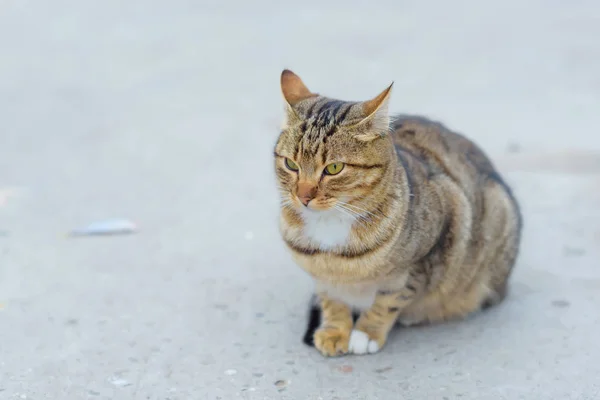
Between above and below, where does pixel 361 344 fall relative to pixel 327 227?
below

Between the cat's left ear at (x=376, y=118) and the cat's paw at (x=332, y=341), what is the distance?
32.0 inches

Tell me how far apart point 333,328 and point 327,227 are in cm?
50

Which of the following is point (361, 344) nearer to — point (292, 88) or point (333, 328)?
point (333, 328)

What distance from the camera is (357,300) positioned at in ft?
11.1

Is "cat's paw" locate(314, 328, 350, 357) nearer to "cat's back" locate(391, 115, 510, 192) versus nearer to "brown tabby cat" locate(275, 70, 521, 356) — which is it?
"brown tabby cat" locate(275, 70, 521, 356)

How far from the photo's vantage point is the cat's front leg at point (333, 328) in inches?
132

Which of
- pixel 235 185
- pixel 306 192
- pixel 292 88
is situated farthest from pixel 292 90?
pixel 235 185

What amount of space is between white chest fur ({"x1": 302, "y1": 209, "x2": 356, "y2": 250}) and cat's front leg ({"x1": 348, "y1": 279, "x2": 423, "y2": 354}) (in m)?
0.32

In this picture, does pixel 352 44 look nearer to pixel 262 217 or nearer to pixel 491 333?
pixel 262 217

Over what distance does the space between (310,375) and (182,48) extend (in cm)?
516

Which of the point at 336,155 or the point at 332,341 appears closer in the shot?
the point at 336,155

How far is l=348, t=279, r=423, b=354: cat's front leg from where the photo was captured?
3.33m

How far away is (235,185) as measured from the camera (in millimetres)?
5109

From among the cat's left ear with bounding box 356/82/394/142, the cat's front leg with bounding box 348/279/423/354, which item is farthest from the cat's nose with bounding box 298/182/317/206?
the cat's front leg with bounding box 348/279/423/354
